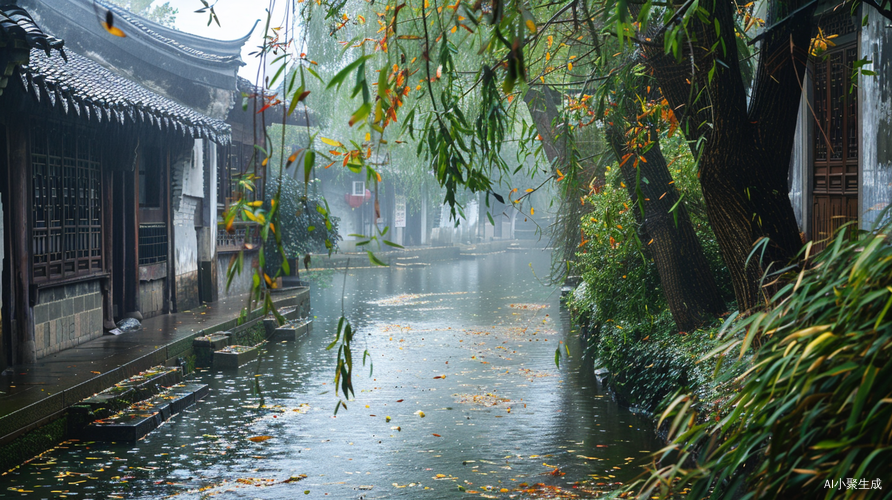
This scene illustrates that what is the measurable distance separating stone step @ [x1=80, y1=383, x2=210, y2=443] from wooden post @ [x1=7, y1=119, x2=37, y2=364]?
57.3 inches

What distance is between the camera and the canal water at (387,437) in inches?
203

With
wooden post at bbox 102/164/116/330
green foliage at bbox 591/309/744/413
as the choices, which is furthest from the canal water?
wooden post at bbox 102/164/116/330

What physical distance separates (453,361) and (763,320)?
8324mm

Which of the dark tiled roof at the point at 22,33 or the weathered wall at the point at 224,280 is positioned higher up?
the dark tiled roof at the point at 22,33

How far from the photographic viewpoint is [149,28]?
14.2 m

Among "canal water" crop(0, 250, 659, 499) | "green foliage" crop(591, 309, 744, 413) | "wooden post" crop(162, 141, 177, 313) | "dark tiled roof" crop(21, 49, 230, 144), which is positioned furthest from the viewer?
"wooden post" crop(162, 141, 177, 313)

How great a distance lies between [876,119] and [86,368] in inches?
298

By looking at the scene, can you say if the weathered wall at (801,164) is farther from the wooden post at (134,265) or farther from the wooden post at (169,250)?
the wooden post at (169,250)

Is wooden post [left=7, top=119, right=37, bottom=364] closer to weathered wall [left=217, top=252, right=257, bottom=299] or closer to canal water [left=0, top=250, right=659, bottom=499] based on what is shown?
canal water [left=0, top=250, right=659, bottom=499]

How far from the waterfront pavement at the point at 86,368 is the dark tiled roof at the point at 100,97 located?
8.38 feet

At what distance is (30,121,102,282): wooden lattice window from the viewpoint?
8109 millimetres

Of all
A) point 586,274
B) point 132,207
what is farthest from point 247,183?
point 132,207

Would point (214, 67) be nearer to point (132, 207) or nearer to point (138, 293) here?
point (132, 207)

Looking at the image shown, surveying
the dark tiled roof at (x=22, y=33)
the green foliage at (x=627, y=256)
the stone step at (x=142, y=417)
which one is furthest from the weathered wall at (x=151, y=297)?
the green foliage at (x=627, y=256)
